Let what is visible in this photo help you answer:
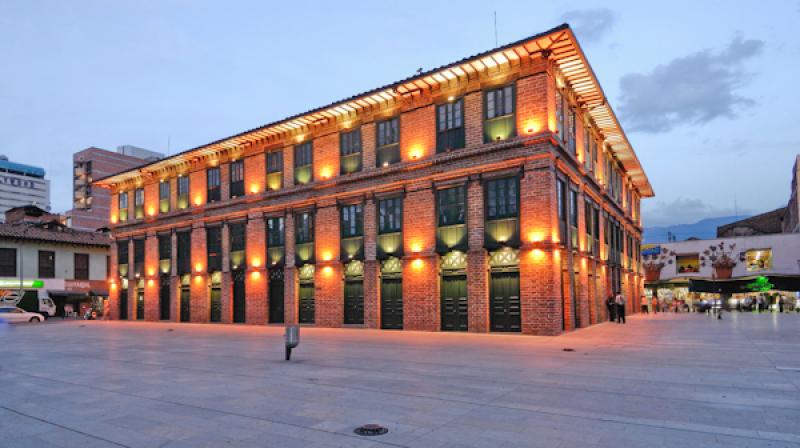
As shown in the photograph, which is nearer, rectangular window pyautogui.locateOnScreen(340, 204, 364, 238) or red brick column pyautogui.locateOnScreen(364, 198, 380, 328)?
red brick column pyautogui.locateOnScreen(364, 198, 380, 328)

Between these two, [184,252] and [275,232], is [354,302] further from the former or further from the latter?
[184,252]

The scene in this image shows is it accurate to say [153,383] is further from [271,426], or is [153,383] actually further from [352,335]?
[352,335]

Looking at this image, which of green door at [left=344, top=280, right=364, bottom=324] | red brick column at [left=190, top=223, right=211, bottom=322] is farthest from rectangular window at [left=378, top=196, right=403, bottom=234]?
red brick column at [left=190, top=223, right=211, bottom=322]

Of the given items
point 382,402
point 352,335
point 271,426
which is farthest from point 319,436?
point 352,335

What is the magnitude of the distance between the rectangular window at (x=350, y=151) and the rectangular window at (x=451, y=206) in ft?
16.0

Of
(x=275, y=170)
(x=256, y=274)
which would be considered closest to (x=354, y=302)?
(x=256, y=274)

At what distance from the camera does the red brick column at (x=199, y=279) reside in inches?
1249

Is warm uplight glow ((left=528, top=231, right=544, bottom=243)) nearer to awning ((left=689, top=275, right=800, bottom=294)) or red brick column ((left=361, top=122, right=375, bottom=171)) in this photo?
red brick column ((left=361, top=122, right=375, bottom=171))

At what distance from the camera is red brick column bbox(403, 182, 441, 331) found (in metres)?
22.1

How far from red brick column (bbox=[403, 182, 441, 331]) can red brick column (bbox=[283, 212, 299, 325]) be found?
22.9 ft

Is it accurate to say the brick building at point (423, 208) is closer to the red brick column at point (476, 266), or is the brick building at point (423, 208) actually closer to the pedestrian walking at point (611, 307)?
the red brick column at point (476, 266)

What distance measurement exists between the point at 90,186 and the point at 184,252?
62486mm

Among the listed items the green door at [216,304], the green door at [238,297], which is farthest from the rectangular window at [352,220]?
the green door at [216,304]

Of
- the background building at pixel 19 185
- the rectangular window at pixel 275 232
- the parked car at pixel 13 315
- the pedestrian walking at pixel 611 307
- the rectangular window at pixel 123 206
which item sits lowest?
the parked car at pixel 13 315
